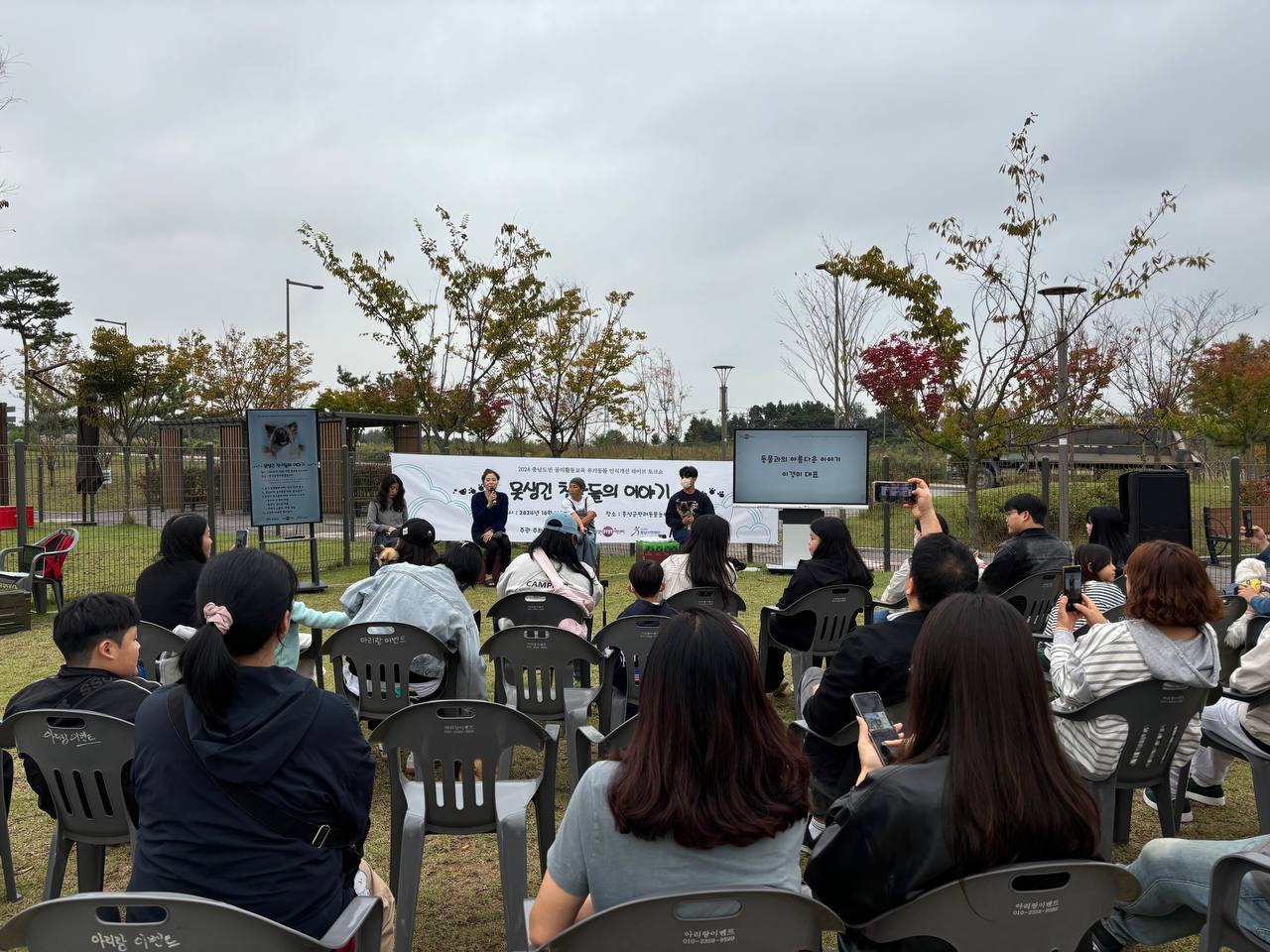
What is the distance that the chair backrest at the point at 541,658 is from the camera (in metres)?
4.30

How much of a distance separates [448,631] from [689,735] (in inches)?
111

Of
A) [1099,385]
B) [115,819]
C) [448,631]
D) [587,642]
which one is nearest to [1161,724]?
[587,642]

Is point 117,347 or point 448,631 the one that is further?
point 117,347

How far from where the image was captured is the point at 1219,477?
12.8 m

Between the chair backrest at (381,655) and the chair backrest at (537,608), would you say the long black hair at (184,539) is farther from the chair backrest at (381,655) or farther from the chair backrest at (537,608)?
the chair backrest at (537,608)

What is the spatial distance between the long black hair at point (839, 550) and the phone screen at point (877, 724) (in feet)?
9.77

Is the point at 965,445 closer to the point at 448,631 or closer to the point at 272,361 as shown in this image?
the point at 448,631

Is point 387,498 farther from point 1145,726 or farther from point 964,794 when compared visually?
point 964,794

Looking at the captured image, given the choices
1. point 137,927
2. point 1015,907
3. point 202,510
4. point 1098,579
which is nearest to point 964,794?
point 1015,907

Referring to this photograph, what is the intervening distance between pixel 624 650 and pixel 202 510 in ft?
31.1

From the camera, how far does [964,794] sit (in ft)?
5.76

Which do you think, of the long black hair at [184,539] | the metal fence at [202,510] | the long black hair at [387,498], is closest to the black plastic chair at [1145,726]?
the long black hair at [184,539]

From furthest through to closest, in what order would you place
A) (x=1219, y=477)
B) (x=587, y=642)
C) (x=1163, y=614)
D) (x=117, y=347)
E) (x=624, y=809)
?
(x=117, y=347), (x=1219, y=477), (x=587, y=642), (x=1163, y=614), (x=624, y=809)

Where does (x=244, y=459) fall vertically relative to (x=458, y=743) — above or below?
above
